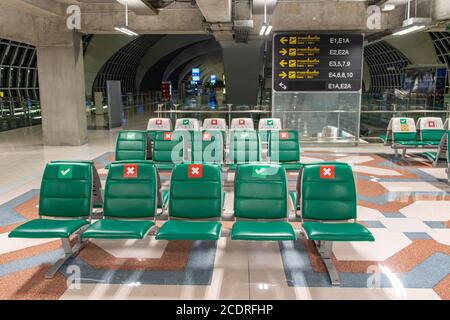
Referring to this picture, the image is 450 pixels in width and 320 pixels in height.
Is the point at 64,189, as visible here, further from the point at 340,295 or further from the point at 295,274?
the point at 340,295

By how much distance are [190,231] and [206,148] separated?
3.13 m

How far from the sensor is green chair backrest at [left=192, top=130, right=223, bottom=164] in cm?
690

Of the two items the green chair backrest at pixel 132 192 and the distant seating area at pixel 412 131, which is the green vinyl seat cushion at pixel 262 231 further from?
the distant seating area at pixel 412 131

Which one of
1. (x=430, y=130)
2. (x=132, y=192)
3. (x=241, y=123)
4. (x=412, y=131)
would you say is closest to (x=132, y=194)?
(x=132, y=192)

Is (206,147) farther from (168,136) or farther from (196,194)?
(196,194)

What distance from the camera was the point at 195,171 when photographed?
4402mm

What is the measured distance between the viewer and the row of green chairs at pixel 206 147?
22.6 feet

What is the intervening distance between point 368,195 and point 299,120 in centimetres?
544

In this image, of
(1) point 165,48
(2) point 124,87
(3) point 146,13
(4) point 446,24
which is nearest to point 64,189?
(3) point 146,13

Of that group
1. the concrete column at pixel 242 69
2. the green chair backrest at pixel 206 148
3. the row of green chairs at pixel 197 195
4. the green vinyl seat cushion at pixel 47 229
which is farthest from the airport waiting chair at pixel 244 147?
the concrete column at pixel 242 69

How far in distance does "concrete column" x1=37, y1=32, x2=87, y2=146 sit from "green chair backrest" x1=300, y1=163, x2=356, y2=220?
30.3 ft

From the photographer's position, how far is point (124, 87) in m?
38.0

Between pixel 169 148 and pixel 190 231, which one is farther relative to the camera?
pixel 169 148

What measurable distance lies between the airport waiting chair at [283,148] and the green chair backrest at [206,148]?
0.89 metres
